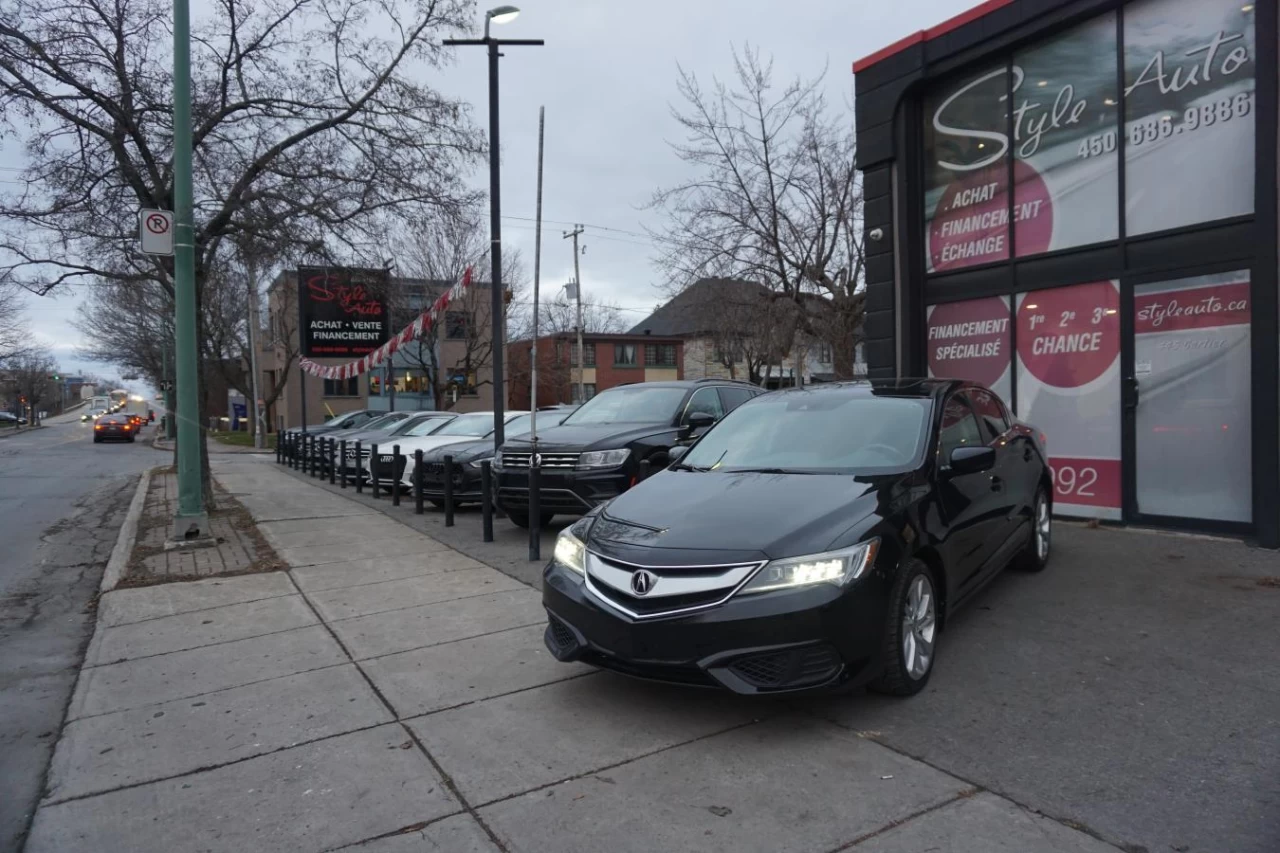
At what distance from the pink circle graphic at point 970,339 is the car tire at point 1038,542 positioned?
3.02m

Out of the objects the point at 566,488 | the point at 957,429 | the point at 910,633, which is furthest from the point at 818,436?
the point at 566,488

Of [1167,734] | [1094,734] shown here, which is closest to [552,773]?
[1094,734]

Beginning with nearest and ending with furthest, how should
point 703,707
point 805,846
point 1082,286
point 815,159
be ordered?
1. point 805,846
2. point 703,707
3. point 1082,286
4. point 815,159

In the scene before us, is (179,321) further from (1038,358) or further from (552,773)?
(1038,358)

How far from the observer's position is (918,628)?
171 inches

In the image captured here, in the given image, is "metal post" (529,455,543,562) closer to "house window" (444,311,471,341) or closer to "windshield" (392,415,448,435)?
"windshield" (392,415,448,435)

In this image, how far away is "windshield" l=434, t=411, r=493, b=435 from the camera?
1459cm

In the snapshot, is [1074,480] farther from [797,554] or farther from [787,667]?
[787,667]

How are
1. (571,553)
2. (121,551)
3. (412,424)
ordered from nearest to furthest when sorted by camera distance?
1. (571,553)
2. (121,551)
3. (412,424)

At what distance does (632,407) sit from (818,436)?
14.6ft

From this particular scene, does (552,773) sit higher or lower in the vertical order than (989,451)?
lower

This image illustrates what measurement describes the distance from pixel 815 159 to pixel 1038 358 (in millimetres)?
9723

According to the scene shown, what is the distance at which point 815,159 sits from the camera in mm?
17641

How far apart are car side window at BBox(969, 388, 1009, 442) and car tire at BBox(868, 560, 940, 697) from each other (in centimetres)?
190
